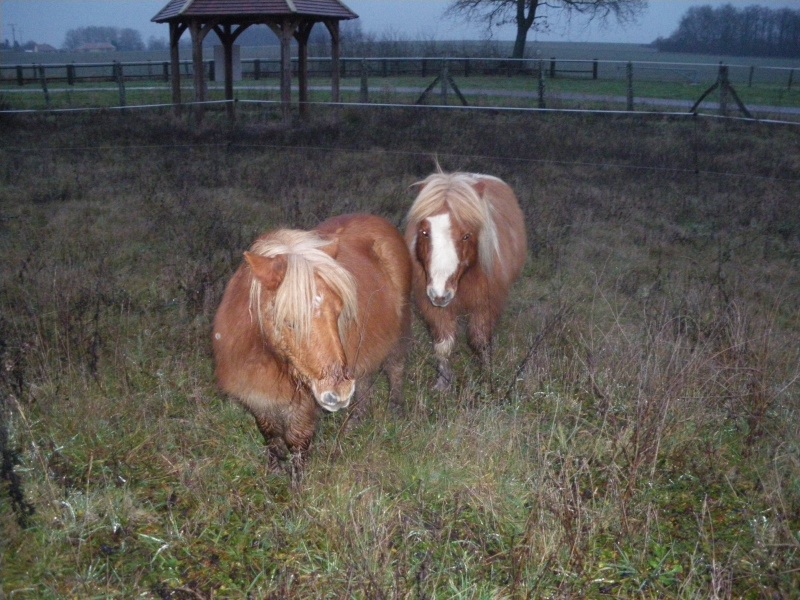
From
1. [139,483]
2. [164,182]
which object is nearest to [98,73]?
[164,182]

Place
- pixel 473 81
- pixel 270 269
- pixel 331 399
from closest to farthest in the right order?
pixel 331 399 < pixel 270 269 < pixel 473 81

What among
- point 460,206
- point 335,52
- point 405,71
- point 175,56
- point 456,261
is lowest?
point 456,261

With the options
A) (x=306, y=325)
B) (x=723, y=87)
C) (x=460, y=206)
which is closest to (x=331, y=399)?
(x=306, y=325)

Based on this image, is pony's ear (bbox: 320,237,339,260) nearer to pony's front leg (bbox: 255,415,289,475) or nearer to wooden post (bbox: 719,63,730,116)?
pony's front leg (bbox: 255,415,289,475)

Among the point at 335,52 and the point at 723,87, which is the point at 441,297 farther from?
the point at 723,87

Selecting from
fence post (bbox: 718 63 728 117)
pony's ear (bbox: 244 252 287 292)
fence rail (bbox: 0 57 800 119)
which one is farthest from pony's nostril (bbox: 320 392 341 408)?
fence post (bbox: 718 63 728 117)

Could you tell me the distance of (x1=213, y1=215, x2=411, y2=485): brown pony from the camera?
288cm

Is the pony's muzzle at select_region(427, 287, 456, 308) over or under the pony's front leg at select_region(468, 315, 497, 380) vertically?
over

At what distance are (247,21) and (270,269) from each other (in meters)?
13.1

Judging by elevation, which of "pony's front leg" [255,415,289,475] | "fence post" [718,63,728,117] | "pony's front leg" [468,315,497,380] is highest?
"fence post" [718,63,728,117]

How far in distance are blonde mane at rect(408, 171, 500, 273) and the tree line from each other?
11285 mm

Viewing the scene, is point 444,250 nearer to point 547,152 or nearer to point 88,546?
point 88,546

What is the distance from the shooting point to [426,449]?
375 centimetres

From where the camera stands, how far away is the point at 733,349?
444 centimetres
